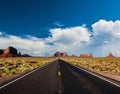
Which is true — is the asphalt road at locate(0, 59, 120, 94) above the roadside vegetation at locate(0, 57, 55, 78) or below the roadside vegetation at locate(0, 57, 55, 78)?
below

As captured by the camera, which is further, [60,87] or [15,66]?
[15,66]

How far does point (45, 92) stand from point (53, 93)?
0.52 meters

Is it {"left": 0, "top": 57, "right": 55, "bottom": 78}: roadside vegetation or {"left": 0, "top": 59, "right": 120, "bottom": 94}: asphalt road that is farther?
{"left": 0, "top": 57, "right": 55, "bottom": 78}: roadside vegetation

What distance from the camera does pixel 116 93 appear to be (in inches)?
371

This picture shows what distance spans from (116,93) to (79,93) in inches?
73.1

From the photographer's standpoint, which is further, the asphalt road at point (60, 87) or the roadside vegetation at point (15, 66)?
the roadside vegetation at point (15, 66)

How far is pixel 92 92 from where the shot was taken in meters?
9.72

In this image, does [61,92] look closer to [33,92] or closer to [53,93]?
[53,93]

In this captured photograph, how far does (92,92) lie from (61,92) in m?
1.61

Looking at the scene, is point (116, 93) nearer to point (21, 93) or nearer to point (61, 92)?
point (61, 92)

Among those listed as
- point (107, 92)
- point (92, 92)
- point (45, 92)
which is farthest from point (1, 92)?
point (107, 92)

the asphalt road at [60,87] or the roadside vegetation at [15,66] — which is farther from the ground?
the roadside vegetation at [15,66]

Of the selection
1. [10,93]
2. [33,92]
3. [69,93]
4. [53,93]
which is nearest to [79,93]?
[69,93]

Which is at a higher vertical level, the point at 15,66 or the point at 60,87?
the point at 15,66
